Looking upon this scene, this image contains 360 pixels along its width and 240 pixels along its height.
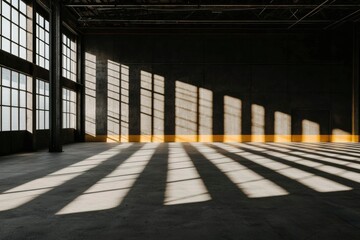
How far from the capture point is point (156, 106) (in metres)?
28.2

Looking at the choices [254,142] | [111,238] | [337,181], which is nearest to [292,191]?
[337,181]

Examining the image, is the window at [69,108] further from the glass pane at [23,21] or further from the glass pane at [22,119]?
the glass pane at [23,21]

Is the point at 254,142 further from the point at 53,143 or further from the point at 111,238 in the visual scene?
the point at 111,238

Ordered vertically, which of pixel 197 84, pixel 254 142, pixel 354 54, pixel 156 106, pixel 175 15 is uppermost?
pixel 175 15

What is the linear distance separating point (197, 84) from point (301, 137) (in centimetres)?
987

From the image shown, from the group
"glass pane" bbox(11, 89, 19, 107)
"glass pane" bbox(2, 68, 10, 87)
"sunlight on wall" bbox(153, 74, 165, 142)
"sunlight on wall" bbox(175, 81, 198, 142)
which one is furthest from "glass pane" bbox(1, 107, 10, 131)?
"sunlight on wall" bbox(175, 81, 198, 142)

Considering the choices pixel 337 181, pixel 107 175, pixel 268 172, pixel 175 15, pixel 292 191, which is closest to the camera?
pixel 292 191

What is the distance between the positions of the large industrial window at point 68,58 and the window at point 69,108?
1298 millimetres

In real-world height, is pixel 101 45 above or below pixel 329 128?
above

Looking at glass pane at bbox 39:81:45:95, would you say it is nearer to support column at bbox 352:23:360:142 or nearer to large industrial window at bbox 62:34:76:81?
large industrial window at bbox 62:34:76:81

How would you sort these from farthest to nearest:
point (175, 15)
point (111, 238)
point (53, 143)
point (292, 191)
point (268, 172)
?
point (175, 15) < point (53, 143) < point (268, 172) < point (292, 191) < point (111, 238)

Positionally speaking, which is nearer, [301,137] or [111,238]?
[111,238]

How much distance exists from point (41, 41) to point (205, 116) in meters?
13.7

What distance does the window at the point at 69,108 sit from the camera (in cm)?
2564
